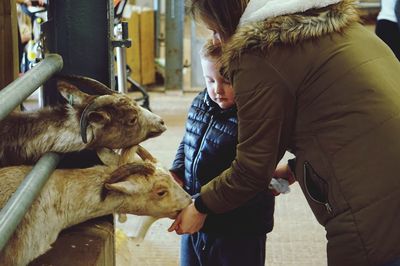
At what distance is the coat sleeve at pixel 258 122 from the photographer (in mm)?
1564

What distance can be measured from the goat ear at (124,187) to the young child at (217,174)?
0.54 meters

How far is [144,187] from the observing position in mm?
1728

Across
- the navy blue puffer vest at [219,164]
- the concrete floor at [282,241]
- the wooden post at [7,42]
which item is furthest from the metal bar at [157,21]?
the navy blue puffer vest at [219,164]

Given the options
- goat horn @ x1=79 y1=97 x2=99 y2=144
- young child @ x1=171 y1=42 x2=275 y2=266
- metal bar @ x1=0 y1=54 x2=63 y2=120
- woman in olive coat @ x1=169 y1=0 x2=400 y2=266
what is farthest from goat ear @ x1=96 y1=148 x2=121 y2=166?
young child @ x1=171 y1=42 x2=275 y2=266

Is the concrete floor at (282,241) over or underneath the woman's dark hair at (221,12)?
underneath

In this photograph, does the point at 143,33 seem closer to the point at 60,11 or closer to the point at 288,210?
the point at 288,210

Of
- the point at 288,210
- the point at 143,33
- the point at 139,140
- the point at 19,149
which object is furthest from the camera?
the point at 143,33

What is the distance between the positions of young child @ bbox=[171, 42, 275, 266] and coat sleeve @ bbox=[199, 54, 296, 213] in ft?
1.34

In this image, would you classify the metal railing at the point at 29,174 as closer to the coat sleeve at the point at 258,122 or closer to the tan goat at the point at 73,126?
the tan goat at the point at 73,126

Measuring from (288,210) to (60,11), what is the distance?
2.68 m

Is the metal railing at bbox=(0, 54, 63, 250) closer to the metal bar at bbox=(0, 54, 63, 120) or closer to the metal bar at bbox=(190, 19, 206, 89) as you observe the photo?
the metal bar at bbox=(0, 54, 63, 120)

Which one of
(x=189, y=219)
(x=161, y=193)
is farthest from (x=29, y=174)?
(x=189, y=219)

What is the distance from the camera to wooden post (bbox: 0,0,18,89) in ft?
7.49

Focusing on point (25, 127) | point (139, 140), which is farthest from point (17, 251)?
point (139, 140)
